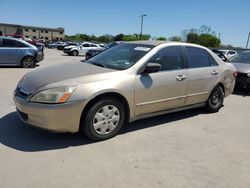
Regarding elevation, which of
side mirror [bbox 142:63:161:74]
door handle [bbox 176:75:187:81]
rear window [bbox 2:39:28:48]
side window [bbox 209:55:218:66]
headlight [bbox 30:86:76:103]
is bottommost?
headlight [bbox 30:86:76:103]

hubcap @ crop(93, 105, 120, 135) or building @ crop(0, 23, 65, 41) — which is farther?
building @ crop(0, 23, 65, 41)

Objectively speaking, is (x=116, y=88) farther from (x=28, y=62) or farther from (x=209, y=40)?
(x=209, y=40)

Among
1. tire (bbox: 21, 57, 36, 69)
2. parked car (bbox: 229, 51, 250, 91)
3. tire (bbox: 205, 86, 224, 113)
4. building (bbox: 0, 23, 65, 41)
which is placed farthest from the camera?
building (bbox: 0, 23, 65, 41)

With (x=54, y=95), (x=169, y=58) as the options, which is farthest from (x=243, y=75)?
(x=54, y=95)

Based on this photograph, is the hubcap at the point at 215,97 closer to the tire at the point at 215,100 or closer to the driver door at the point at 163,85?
the tire at the point at 215,100

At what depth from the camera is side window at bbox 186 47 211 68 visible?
4828 mm

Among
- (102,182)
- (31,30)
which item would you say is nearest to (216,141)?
(102,182)

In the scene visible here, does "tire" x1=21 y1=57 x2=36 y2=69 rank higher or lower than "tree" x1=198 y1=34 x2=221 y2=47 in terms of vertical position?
lower

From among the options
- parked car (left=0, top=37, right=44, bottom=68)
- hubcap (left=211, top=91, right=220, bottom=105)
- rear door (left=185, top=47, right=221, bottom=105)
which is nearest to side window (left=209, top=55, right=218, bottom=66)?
rear door (left=185, top=47, right=221, bottom=105)

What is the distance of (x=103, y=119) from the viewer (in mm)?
3697

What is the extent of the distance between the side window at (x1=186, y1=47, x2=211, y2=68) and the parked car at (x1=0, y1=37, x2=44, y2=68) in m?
8.99

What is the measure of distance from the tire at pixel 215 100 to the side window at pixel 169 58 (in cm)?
136

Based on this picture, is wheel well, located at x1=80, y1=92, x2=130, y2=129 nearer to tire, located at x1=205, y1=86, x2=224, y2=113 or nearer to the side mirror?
the side mirror

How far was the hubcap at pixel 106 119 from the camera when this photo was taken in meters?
3.65
